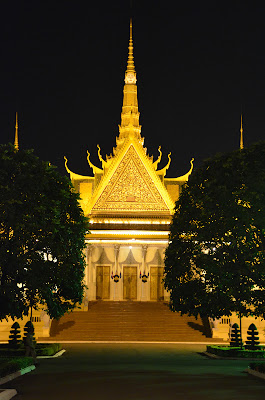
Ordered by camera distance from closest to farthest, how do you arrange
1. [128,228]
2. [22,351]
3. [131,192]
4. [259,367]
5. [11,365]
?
[11,365] < [259,367] < [22,351] < [128,228] < [131,192]

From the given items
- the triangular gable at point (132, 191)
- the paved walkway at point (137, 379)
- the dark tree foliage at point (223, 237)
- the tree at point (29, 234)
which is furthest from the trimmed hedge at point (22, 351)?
the triangular gable at point (132, 191)

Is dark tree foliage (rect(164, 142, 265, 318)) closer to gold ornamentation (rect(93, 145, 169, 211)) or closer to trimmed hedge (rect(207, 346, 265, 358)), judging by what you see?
trimmed hedge (rect(207, 346, 265, 358))

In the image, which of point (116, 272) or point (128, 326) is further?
point (116, 272)

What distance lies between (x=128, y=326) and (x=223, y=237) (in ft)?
61.5

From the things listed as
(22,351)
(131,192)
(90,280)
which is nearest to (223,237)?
(22,351)

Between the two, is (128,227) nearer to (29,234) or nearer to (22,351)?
(22,351)

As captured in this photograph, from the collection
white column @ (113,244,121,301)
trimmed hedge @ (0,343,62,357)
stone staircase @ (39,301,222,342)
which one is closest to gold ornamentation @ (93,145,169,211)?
white column @ (113,244,121,301)

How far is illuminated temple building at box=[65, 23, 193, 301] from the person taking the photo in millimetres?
58219

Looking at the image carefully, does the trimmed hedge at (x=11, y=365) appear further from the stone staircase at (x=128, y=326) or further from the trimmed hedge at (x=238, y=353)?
the stone staircase at (x=128, y=326)

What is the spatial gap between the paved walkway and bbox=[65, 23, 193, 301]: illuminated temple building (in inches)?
924

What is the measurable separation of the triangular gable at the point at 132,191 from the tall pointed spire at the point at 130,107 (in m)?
2.55

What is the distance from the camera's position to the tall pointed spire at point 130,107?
203 ft

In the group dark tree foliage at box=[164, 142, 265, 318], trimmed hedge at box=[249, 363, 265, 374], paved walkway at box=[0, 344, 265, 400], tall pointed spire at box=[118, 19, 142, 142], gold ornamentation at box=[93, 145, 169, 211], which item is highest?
tall pointed spire at box=[118, 19, 142, 142]

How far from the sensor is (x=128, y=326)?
1869 inches
